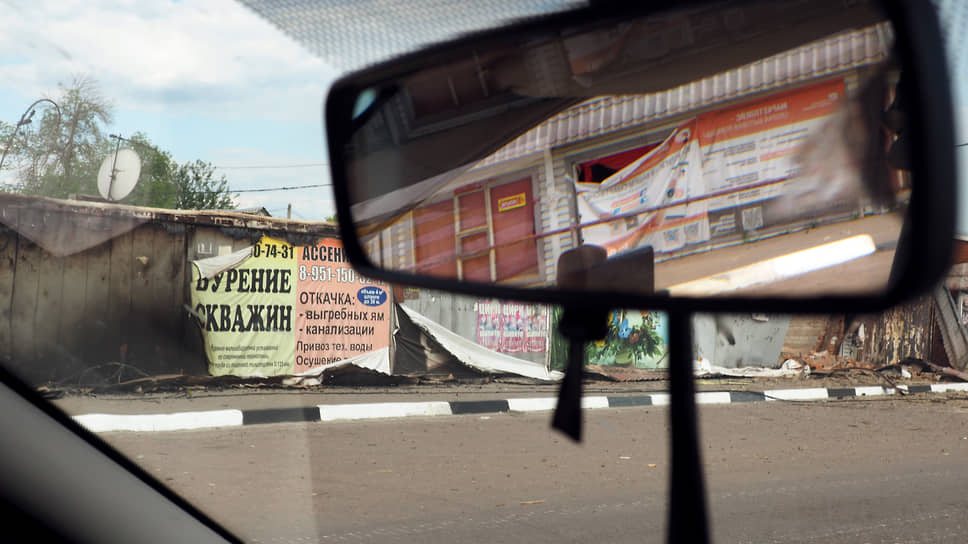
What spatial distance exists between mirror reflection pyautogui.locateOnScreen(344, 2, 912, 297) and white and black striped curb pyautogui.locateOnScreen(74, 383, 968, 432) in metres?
1.89

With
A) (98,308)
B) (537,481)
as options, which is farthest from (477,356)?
(537,481)

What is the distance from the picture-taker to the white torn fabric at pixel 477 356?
9.77 metres

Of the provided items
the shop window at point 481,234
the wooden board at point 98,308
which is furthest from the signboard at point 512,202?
the wooden board at point 98,308

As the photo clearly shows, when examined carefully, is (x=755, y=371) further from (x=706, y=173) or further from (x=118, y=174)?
(x=706, y=173)

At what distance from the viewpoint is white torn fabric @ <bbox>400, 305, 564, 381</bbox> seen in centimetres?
977

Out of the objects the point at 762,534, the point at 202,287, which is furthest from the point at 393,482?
the point at 202,287

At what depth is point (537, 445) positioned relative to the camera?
5.61 m

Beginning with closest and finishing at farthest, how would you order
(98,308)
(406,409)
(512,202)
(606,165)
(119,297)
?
1. (606,165)
2. (512,202)
3. (406,409)
4. (98,308)
5. (119,297)

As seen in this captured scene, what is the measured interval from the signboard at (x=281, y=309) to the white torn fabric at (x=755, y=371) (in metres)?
5.31

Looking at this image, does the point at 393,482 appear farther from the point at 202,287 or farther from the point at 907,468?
the point at 202,287

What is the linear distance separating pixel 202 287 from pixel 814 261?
833cm

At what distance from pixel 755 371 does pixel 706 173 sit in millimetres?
11671

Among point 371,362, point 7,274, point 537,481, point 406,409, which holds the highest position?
point 7,274

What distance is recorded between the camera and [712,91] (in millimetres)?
952
